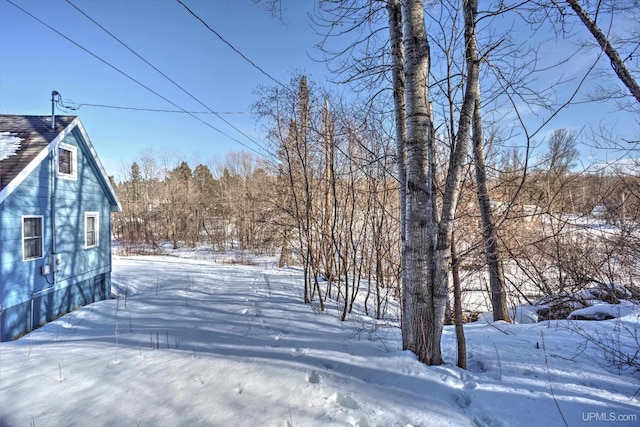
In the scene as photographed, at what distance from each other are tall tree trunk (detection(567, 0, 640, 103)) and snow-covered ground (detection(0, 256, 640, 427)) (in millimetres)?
2815

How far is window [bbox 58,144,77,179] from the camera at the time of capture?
7555mm

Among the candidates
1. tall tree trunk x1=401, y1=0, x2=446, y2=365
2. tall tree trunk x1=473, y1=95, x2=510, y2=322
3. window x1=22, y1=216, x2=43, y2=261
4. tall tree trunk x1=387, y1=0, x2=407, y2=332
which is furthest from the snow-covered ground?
window x1=22, y1=216, x2=43, y2=261

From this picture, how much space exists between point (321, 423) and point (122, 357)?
85.4 inches

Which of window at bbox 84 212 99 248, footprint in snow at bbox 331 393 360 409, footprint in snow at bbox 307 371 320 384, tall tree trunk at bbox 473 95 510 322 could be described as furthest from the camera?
window at bbox 84 212 99 248

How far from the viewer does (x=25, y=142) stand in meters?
6.88

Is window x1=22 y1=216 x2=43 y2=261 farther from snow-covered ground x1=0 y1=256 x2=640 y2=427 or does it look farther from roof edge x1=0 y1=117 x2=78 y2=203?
snow-covered ground x1=0 y1=256 x2=640 y2=427

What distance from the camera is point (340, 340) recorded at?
3184 millimetres

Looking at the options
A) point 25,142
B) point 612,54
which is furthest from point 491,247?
point 25,142

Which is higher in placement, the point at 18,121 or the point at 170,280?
the point at 18,121

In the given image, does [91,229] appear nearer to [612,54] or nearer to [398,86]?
[398,86]

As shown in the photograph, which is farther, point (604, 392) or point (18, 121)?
point (18, 121)

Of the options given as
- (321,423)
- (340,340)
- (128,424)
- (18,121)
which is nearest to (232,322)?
(340,340)

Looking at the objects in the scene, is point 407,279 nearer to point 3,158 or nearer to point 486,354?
point 486,354

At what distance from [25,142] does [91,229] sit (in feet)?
9.72
